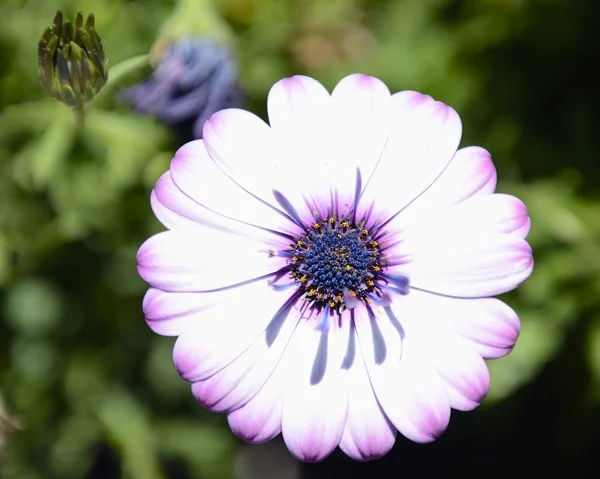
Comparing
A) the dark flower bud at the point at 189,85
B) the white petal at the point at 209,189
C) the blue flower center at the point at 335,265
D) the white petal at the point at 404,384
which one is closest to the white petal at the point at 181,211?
the white petal at the point at 209,189

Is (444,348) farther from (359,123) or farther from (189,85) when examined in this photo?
(189,85)

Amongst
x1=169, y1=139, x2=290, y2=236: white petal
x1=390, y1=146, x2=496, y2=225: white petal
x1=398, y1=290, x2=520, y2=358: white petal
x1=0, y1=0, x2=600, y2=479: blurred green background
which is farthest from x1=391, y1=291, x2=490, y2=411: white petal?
x1=0, y1=0, x2=600, y2=479: blurred green background

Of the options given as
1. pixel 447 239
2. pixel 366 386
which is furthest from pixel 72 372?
pixel 447 239

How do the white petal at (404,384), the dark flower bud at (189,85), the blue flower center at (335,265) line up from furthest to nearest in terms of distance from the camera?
the dark flower bud at (189,85) < the blue flower center at (335,265) < the white petal at (404,384)

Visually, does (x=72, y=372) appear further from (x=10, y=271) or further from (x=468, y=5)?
(x=468, y=5)

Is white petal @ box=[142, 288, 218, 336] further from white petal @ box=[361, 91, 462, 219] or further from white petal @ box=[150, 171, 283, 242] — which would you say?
white petal @ box=[361, 91, 462, 219]

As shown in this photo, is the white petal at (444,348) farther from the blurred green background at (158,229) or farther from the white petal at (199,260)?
the blurred green background at (158,229)

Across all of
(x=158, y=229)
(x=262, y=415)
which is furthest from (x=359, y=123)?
(x=158, y=229)
